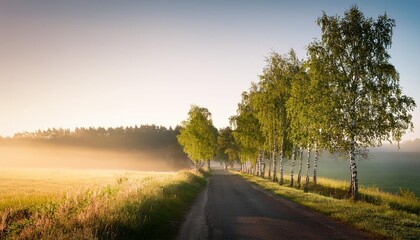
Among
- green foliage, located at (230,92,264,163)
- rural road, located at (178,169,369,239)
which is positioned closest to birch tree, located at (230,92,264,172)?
green foliage, located at (230,92,264,163)

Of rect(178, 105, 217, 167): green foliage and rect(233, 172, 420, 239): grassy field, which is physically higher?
rect(178, 105, 217, 167): green foliage

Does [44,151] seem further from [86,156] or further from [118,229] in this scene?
[118,229]

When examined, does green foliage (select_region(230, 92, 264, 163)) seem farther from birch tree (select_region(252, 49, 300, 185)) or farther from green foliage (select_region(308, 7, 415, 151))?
green foliage (select_region(308, 7, 415, 151))

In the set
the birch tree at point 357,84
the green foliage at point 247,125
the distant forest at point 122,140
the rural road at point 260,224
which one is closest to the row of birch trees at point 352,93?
the birch tree at point 357,84

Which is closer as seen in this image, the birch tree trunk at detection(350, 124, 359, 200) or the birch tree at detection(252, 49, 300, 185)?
the birch tree trunk at detection(350, 124, 359, 200)

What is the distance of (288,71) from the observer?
40031 millimetres

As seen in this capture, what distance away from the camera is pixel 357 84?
26.0 metres

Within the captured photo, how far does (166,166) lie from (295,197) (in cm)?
10942

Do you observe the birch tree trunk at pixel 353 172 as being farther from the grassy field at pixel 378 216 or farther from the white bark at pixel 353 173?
the grassy field at pixel 378 216

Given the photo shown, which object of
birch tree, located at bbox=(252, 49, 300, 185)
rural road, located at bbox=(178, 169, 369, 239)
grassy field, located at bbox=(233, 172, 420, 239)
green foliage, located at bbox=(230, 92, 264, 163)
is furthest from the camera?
green foliage, located at bbox=(230, 92, 264, 163)

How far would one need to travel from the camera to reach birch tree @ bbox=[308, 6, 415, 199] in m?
24.6

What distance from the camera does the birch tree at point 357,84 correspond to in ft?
80.8

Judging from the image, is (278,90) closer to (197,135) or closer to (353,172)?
(353,172)

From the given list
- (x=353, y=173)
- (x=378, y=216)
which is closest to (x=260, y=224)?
(x=378, y=216)
